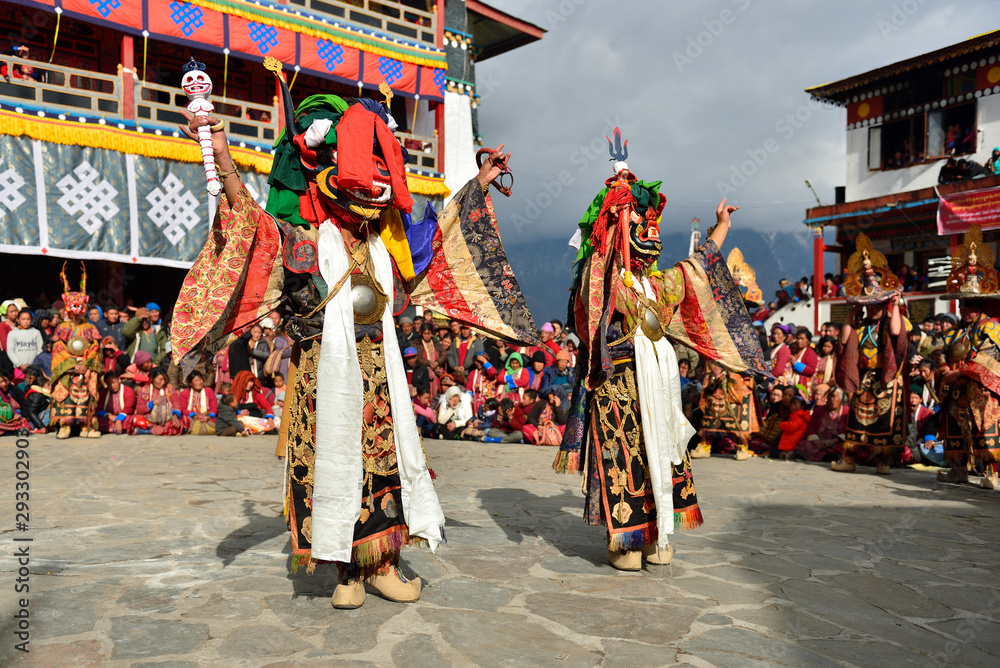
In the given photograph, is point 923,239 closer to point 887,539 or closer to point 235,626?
point 887,539

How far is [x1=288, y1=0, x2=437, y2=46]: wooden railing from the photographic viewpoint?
50.5ft

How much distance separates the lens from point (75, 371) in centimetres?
975

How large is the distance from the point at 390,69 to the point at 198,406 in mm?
8547

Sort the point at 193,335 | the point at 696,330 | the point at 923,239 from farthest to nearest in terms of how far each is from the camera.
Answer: the point at 923,239, the point at 696,330, the point at 193,335

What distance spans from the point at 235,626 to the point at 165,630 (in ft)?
0.85

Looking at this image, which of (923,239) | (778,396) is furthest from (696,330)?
(923,239)

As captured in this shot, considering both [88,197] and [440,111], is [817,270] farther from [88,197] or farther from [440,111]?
[88,197]

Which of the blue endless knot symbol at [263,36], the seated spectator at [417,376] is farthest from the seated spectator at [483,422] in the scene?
the blue endless knot symbol at [263,36]

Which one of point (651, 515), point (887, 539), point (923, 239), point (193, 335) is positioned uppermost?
point (923, 239)

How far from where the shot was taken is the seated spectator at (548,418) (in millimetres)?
10367

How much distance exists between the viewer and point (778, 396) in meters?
9.69

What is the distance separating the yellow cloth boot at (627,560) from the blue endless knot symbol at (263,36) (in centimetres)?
1343

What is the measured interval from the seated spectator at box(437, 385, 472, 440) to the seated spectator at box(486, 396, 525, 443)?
18.8 inches

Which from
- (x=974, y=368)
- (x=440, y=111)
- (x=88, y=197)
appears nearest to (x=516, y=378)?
(x=974, y=368)
